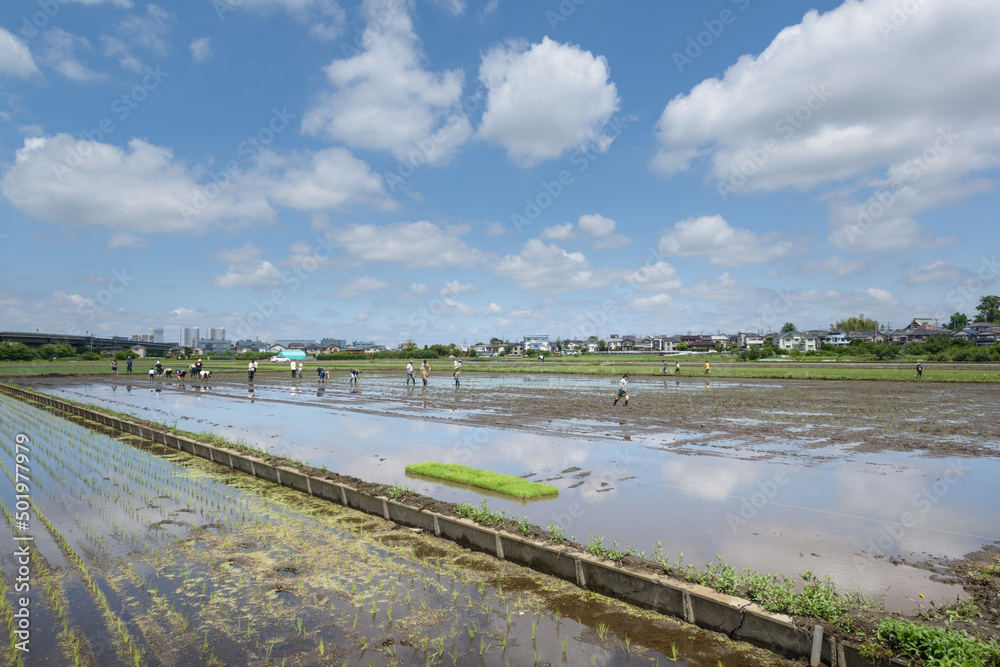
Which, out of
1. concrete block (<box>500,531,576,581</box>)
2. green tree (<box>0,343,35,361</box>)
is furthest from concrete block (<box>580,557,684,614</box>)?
green tree (<box>0,343,35,361</box>)

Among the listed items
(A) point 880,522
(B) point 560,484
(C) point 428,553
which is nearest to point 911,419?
(A) point 880,522

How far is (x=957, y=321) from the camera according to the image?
387ft

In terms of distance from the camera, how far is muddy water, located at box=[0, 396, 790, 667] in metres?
5.18

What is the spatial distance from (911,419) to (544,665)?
901 inches

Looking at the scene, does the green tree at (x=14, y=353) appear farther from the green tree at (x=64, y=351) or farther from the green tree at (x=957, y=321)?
the green tree at (x=957, y=321)

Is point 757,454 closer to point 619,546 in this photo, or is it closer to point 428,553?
point 619,546

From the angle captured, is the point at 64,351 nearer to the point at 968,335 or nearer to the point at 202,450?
the point at 202,450

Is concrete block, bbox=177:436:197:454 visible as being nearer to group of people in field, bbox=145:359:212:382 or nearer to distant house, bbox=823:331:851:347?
group of people in field, bbox=145:359:212:382

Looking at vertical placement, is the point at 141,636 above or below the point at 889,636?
below

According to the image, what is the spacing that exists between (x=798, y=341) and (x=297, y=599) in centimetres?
14383

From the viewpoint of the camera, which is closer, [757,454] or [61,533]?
[61,533]

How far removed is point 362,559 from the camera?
7.48m

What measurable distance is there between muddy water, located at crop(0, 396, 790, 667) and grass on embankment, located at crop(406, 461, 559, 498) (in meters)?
2.77

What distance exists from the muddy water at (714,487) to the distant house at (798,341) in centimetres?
12239
